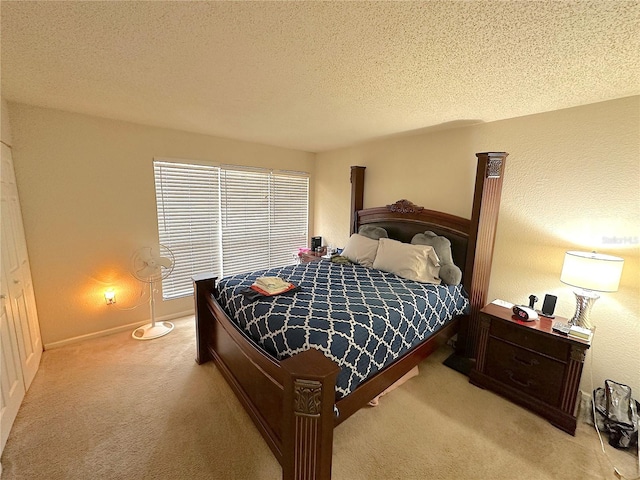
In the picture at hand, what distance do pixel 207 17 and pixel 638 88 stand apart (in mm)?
2756

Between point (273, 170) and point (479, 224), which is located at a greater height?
point (273, 170)

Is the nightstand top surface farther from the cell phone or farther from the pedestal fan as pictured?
the pedestal fan

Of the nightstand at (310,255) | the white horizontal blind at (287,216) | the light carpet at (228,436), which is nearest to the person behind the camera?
the light carpet at (228,436)

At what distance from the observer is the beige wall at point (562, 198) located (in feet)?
6.42

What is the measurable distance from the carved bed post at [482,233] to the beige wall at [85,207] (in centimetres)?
331

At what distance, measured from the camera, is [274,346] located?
66.0 inches

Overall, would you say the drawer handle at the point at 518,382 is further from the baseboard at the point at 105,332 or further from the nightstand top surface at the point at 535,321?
the baseboard at the point at 105,332

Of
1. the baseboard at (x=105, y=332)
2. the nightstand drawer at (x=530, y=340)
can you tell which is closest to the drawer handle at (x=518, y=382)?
the nightstand drawer at (x=530, y=340)

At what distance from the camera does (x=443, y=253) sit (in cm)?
278

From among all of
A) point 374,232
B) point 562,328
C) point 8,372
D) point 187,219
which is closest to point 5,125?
point 187,219

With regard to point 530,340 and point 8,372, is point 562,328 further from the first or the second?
point 8,372

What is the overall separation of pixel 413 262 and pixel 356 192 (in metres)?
1.49

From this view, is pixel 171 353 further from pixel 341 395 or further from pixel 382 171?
pixel 382 171

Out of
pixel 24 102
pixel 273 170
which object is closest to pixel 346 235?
pixel 273 170
